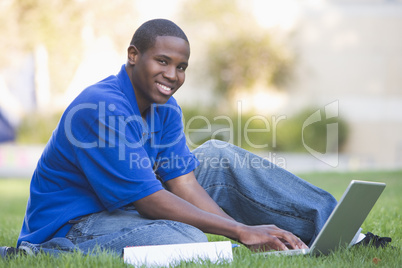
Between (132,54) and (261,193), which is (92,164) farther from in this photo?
(261,193)

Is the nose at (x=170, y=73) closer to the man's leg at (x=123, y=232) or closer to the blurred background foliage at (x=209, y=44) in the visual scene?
the man's leg at (x=123, y=232)

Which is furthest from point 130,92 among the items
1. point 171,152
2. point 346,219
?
point 346,219

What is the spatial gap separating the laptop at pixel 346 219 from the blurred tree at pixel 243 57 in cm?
1408

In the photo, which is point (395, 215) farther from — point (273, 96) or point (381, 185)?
point (273, 96)

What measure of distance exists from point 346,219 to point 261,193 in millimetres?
560

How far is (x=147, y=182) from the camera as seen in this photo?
8.17ft

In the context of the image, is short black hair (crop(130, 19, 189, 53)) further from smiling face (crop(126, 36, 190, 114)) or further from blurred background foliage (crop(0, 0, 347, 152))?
blurred background foliage (crop(0, 0, 347, 152))

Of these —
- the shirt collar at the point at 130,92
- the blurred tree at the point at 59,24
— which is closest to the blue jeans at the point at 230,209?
the shirt collar at the point at 130,92

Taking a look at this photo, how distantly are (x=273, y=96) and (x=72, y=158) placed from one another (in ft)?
48.3

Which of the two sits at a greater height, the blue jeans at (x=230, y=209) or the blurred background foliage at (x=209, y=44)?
the blurred background foliage at (x=209, y=44)

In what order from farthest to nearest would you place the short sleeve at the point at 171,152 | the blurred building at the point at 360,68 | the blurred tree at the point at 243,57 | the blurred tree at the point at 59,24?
the blurred tree at the point at 243,57 → the blurred building at the point at 360,68 → the blurred tree at the point at 59,24 → the short sleeve at the point at 171,152

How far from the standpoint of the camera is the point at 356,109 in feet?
54.2

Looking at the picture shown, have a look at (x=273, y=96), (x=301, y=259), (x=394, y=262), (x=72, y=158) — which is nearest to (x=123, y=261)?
(x=72, y=158)

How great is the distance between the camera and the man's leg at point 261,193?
2.85 m
